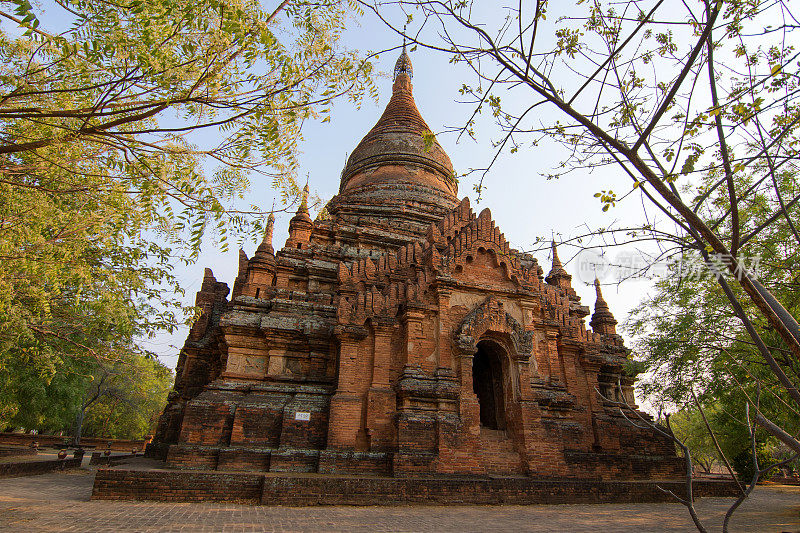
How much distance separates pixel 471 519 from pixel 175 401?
1207 centimetres

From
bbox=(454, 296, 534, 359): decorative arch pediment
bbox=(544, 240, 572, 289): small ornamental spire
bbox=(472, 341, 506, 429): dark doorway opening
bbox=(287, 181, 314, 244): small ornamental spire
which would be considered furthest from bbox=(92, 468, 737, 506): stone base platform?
bbox=(544, 240, 572, 289): small ornamental spire

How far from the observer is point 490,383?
14352 mm

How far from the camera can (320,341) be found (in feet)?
41.9

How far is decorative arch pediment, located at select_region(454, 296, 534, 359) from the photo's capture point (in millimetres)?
12492

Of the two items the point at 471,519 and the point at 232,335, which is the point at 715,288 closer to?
the point at 471,519

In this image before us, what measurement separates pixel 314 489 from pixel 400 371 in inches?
153

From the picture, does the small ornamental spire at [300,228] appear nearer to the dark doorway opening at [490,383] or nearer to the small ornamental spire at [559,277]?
the dark doorway opening at [490,383]

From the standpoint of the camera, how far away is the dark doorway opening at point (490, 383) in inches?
522

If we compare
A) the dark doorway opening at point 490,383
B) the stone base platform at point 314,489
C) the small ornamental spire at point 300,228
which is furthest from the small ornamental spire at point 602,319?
the small ornamental spire at point 300,228

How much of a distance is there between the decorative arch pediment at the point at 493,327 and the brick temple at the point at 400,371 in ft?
0.11

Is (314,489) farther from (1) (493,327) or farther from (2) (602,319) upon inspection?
(2) (602,319)

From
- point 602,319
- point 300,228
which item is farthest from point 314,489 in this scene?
point 602,319

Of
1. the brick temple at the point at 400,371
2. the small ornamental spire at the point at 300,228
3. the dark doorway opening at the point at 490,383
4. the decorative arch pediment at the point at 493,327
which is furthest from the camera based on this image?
the small ornamental spire at the point at 300,228

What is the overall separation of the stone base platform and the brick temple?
2.66 ft
